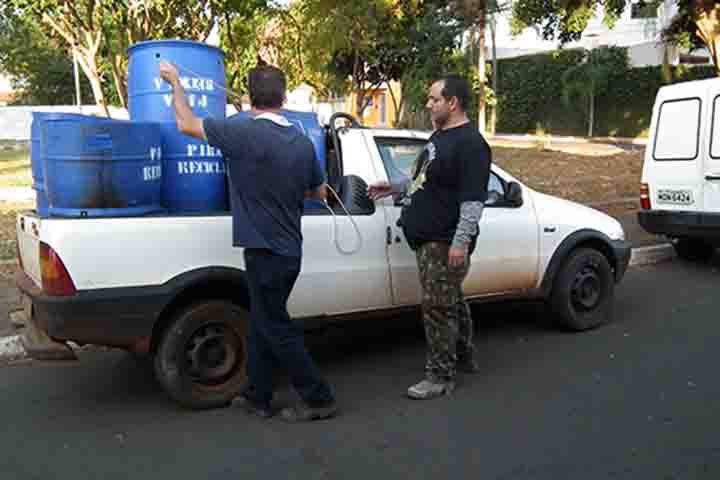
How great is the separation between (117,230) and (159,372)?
0.83m

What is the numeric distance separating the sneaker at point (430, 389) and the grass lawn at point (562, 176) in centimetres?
508

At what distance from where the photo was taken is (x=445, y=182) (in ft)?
13.2

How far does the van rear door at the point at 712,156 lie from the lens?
7121 mm

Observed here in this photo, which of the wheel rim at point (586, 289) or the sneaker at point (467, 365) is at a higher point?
the wheel rim at point (586, 289)

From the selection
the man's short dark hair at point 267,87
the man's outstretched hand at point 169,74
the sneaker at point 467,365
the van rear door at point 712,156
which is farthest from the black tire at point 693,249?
the man's outstretched hand at point 169,74

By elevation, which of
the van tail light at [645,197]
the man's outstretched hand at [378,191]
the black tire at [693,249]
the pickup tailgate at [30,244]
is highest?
the man's outstretched hand at [378,191]

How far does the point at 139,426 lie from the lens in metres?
3.87

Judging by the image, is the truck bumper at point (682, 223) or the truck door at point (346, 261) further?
the truck bumper at point (682, 223)

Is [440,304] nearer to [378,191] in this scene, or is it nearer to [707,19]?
[378,191]

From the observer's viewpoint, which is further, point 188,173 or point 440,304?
point 440,304

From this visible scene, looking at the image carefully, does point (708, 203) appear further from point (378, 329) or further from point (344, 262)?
point (344, 262)

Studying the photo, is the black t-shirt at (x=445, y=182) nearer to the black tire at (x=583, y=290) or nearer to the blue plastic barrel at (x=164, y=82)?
the blue plastic barrel at (x=164, y=82)

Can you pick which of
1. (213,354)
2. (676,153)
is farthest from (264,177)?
(676,153)

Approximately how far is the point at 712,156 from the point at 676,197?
0.55 m
